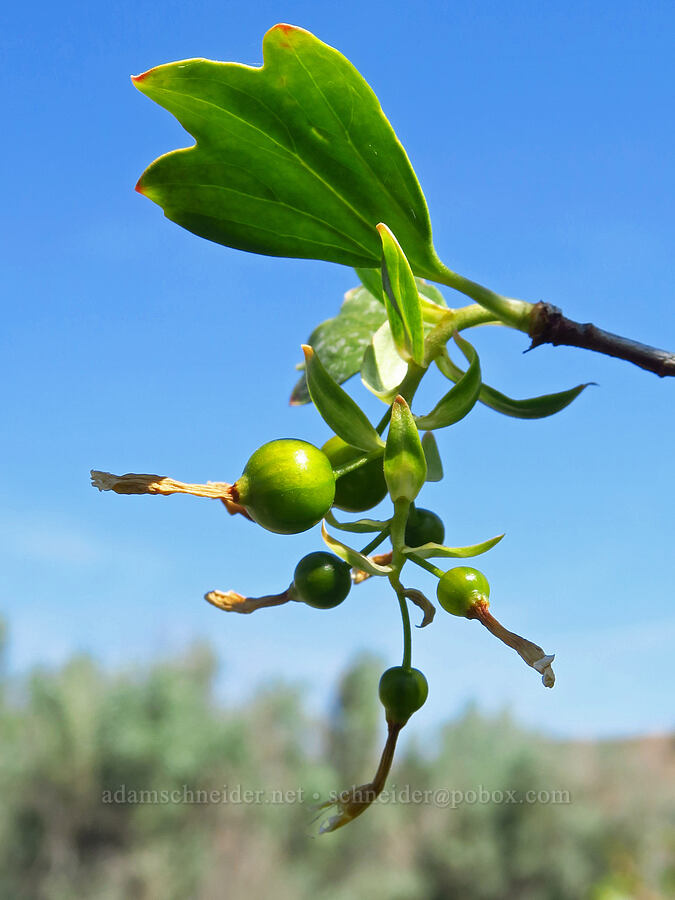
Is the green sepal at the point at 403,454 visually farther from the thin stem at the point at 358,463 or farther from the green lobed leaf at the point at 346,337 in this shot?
the green lobed leaf at the point at 346,337

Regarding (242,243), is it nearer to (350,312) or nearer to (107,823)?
(350,312)

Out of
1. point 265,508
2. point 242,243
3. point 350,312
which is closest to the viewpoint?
point 265,508

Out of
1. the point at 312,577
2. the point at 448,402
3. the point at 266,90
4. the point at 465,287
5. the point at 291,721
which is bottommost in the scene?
the point at 291,721

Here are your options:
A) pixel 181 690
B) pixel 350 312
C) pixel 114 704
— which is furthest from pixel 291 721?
pixel 350 312

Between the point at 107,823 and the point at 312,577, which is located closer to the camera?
the point at 312,577

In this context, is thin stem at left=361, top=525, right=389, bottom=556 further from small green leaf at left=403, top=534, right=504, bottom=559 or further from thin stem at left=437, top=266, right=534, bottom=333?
thin stem at left=437, top=266, right=534, bottom=333
